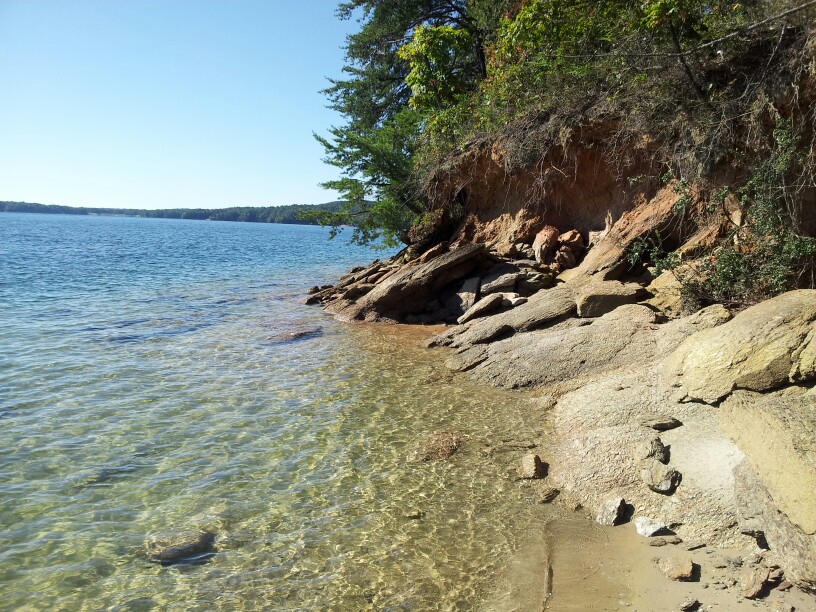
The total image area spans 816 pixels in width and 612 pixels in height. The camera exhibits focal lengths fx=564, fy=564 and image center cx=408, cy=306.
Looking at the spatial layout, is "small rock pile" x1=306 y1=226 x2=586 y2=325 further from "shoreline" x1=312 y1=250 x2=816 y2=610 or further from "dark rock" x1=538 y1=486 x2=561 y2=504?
"dark rock" x1=538 y1=486 x2=561 y2=504

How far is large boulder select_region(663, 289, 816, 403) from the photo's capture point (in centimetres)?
576

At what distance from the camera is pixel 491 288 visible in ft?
45.8

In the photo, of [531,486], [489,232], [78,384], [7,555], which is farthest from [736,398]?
[489,232]

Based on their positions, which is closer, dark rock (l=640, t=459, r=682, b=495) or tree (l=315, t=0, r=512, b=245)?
dark rock (l=640, t=459, r=682, b=495)

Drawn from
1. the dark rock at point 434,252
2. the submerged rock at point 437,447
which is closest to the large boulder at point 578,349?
the submerged rock at point 437,447

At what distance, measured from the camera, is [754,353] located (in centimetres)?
610

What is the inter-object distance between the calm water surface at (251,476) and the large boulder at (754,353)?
2108mm

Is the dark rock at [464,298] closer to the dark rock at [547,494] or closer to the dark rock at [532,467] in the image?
the dark rock at [532,467]

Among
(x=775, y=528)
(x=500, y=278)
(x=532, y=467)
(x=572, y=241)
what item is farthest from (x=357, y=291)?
(x=775, y=528)

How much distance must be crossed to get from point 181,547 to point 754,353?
19.9 feet

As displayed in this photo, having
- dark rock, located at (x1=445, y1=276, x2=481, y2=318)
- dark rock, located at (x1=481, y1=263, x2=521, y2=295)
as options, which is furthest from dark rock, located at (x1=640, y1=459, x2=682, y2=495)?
dark rock, located at (x1=445, y1=276, x2=481, y2=318)

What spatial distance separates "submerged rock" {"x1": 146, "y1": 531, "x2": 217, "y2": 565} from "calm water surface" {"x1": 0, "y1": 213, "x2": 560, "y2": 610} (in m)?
0.10

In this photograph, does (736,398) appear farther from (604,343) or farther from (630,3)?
(630,3)

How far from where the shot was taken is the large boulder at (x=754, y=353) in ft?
18.9
